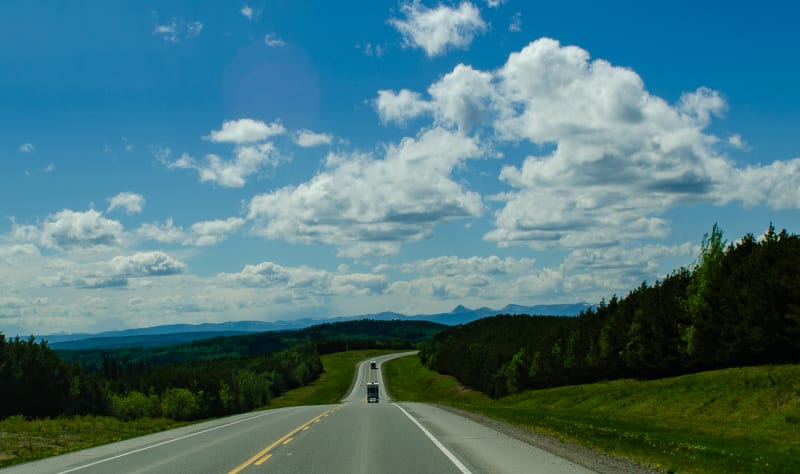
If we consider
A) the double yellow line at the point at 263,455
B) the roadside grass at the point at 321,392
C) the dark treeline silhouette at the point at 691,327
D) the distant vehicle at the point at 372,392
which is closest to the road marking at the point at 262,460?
the double yellow line at the point at 263,455

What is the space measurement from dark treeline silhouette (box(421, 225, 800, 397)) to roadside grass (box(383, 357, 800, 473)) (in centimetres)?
555

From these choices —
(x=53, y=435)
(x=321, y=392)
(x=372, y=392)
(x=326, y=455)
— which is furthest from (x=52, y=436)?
(x=321, y=392)

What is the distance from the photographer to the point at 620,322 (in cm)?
7019

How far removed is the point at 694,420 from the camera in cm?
3375

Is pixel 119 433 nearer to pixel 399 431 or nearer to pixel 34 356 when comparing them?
pixel 399 431

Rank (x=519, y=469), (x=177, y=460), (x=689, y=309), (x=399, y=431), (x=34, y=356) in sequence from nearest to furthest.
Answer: (x=519, y=469) < (x=177, y=460) < (x=399, y=431) < (x=689, y=309) < (x=34, y=356)

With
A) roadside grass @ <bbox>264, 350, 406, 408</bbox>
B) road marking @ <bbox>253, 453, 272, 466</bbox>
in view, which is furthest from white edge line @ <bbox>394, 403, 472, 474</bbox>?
roadside grass @ <bbox>264, 350, 406, 408</bbox>

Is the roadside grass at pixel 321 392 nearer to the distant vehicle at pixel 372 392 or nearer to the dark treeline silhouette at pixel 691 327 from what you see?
the distant vehicle at pixel 372 392

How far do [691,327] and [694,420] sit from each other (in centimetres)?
2270

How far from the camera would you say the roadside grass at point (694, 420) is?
17422 mm

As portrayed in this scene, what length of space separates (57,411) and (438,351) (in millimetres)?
110383

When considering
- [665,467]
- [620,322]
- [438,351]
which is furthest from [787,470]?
[438,351]

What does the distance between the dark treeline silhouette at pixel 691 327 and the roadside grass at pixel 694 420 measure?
219 inches

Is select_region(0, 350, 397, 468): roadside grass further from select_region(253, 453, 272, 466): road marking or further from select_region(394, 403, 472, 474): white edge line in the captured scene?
select_region(394, 403, 472, 474): white edge line
